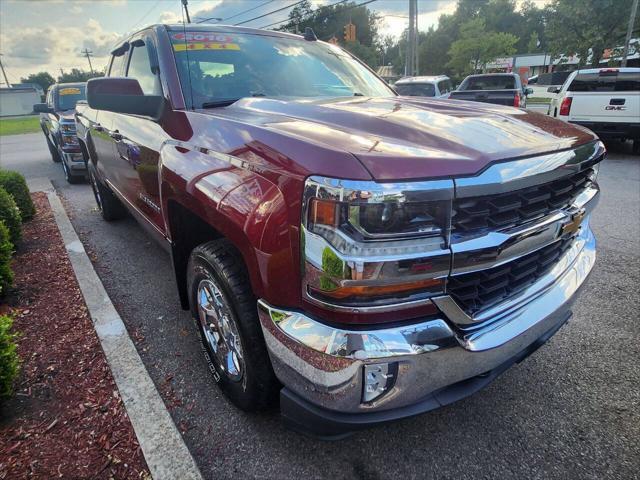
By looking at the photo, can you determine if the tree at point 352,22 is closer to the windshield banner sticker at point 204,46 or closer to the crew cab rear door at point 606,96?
the crew cab rear door at point 606,96

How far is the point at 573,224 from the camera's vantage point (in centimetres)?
196

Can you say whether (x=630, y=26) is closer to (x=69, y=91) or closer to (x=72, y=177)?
(x=69, y=91)

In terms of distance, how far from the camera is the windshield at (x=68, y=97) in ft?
31.1

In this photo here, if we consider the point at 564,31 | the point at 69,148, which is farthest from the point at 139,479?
the point at 564,31

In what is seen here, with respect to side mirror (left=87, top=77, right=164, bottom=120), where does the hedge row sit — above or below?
below

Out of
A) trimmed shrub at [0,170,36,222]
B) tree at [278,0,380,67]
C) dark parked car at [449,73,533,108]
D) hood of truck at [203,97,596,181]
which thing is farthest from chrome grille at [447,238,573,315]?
tree at [278,0,380,67]

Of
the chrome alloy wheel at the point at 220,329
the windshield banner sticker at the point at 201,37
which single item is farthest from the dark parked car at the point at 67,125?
the chrome alloy wheel at the point at 220,329

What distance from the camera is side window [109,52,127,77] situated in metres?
3.82

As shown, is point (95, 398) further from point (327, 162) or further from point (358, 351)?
point (327, 162)

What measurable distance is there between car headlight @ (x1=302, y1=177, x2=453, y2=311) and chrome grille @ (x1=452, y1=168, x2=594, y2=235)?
0.10m

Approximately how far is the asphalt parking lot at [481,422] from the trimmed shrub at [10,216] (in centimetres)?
187

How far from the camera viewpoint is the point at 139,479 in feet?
5.88

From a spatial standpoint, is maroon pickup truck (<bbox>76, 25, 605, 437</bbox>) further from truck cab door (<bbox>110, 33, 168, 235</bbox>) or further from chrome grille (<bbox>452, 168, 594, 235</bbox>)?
truck cab door (<bbox>110, 33, 168, 235</bbox>)

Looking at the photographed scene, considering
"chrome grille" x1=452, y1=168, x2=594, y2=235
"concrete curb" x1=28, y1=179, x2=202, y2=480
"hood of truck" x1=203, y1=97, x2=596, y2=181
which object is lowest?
"concrete curb" x1=28, y1=179, x2=202, y2=480
